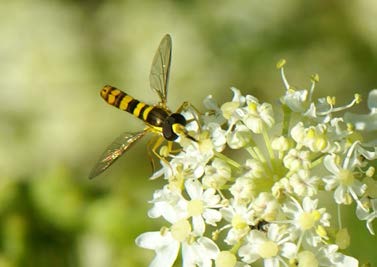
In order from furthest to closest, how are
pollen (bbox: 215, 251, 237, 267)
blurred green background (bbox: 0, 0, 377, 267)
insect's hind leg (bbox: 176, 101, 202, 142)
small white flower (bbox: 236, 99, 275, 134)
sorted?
blurred green background (bbox: 0, 0, 377, 267), insect's hind leg (bbox: 176, 101, 202, 142), small white flower (bbox: 236, 99, 275, 134), pollen (bbox: 215, 251, 237, 267)

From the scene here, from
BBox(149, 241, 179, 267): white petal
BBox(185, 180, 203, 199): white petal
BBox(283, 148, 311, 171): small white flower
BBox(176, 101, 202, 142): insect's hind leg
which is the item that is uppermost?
BBox(176, 101, 202, 142): insect's hind leg

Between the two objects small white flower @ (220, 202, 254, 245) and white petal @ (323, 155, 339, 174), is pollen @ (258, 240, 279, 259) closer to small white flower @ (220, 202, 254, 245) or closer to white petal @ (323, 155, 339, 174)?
small white flower @ (220, 202, 254, 245)

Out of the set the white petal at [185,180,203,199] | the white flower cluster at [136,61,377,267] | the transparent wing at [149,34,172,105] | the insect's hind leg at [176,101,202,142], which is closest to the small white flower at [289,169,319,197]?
the white flower cluster at [136,61,377,267]

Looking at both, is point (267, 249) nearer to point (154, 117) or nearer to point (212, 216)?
point (212, 216)

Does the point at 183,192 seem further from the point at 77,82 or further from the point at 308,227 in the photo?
the point at 77,82

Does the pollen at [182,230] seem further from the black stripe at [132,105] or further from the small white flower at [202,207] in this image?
the black stripe at [132,105]
